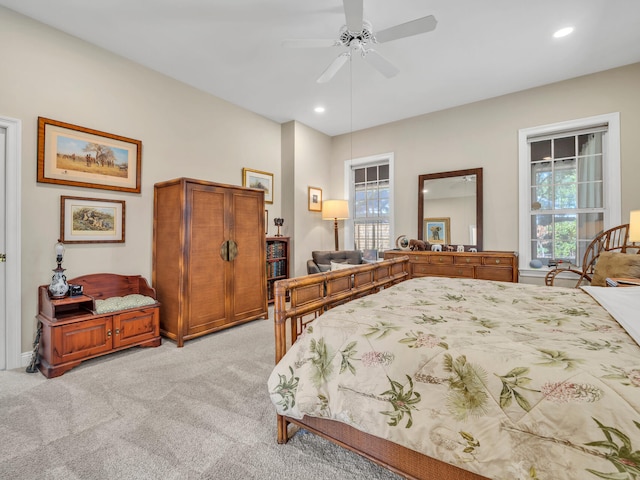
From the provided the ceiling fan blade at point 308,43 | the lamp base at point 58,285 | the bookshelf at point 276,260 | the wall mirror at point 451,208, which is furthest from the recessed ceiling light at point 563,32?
the lamp base at point 58,285

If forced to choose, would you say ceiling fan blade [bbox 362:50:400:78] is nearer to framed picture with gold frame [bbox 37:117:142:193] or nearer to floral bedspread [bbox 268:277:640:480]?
floral bedspread [bbox 268:277:640:480]

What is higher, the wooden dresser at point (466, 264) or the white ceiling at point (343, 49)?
the white ceiling at point (343, 49)

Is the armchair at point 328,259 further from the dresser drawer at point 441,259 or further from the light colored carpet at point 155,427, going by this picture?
the light colored carpet at point 155,427

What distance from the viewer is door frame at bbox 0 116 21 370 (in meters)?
2.57

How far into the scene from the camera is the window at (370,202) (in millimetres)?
5410

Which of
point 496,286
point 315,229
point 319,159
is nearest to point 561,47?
point 496,286

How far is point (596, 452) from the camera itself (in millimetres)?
801

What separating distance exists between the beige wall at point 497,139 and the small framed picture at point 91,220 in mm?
3941

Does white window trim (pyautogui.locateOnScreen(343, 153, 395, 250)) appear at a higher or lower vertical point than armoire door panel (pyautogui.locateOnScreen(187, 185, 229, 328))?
higher

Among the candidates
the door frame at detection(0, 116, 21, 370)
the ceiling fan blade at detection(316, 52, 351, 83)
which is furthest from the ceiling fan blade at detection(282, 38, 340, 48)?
the door frame at detection(0, 116, 21, 370)

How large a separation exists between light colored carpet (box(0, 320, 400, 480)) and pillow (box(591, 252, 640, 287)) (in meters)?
3.09

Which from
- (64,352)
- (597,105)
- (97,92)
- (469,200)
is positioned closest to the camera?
(64,352)

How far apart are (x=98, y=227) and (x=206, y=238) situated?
40.9 inches

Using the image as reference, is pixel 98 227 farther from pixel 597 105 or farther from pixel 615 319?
pixel 597 105
